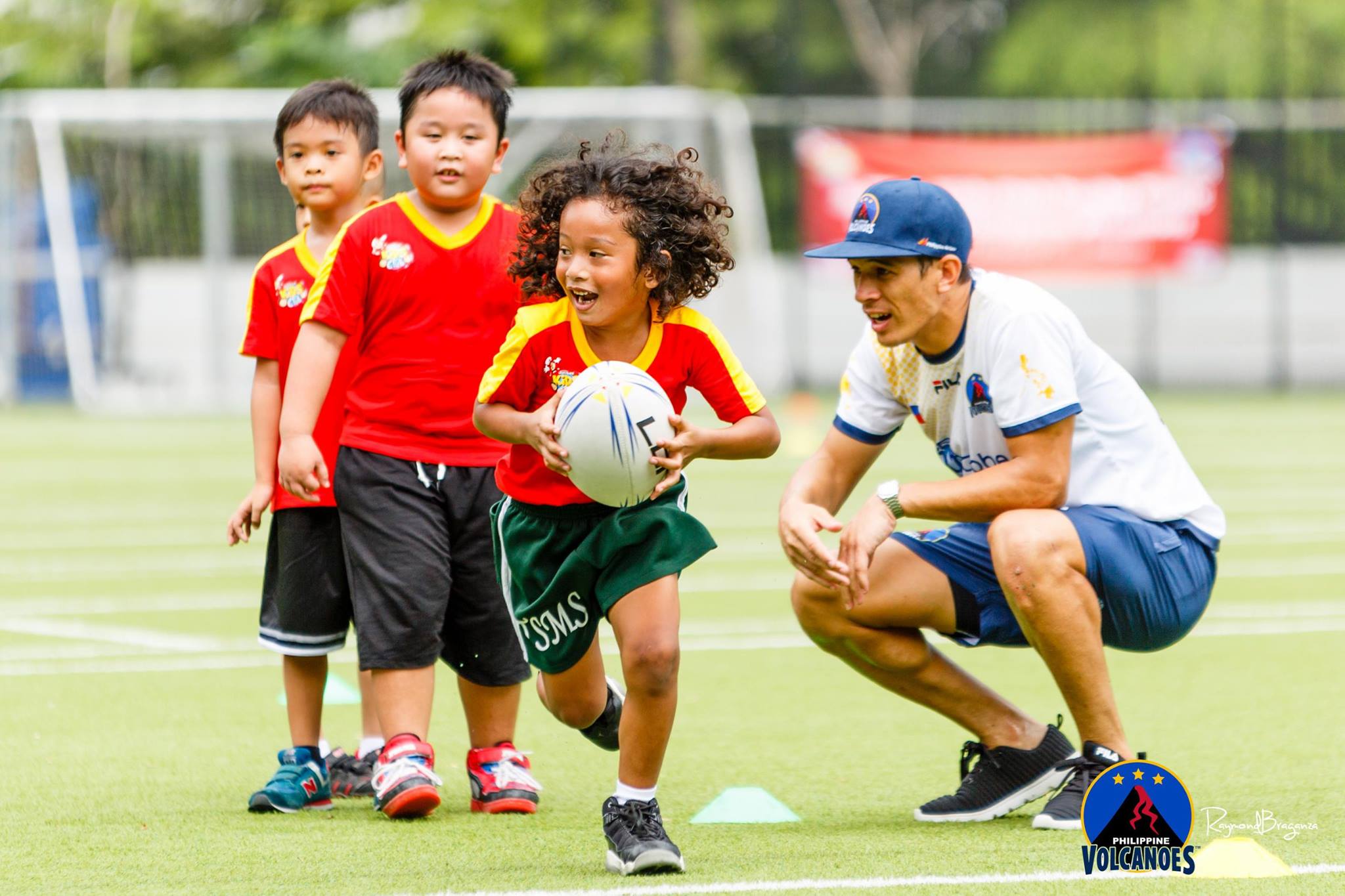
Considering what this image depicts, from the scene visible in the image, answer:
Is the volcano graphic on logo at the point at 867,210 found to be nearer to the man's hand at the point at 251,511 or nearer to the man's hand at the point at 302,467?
the man's hand at the point at 302,467

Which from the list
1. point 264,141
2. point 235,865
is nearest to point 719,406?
point 235,865

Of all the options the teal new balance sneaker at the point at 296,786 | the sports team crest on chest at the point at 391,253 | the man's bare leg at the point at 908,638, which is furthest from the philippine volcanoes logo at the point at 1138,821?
the sports team crest on chest at the point at 391,253

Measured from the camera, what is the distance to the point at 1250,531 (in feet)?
37.8

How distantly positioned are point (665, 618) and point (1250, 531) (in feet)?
26.8

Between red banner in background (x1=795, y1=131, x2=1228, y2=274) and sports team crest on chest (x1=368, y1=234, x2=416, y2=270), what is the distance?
20.7 m

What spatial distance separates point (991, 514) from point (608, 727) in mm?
1125

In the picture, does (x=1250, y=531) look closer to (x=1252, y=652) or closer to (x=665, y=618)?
(x=1252, y=652)

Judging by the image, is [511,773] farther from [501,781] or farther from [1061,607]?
[1061,607]

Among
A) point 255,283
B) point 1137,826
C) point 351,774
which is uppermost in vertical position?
point 255,283

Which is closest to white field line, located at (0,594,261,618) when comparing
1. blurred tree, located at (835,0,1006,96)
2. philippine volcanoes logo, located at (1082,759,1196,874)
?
philippine volcanoes logo, located at (1082,759,1196,874)

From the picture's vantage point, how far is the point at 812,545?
434 centimetres

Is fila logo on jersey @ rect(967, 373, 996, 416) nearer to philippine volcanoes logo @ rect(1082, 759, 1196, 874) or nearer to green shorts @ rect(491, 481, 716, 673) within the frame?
green shorts @ rect(491, 481, 716, 673)

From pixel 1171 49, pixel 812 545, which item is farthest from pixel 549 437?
pixel 1171 49

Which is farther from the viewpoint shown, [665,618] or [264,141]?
[264,141]
